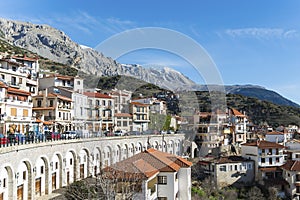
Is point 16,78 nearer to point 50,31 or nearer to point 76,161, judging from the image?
point 76,161

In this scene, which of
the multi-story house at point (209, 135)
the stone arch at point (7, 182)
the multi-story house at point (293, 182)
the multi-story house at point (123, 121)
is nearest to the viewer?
the stone arch at point (7, 182)

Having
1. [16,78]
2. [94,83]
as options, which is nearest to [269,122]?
[94,83]

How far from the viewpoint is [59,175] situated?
1828 centimetres

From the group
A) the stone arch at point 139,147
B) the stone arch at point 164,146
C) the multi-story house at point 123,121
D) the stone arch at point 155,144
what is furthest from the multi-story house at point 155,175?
the multi-story house at point 123,121

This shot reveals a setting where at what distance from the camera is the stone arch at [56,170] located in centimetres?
1736

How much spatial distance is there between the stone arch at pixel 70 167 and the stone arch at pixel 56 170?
0.45m

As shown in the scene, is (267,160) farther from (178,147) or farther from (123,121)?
(123,121)

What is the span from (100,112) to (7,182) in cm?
2249

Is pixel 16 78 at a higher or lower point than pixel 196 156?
higher

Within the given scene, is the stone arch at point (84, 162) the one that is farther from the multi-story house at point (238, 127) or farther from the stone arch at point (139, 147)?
the multi-story house at point (238, 127)

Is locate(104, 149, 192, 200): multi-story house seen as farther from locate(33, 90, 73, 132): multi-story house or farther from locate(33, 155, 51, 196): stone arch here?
locate(33, 90, 73, 132): multi-story house

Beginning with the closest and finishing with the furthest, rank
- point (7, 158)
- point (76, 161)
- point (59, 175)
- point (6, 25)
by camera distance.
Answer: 1. point (7, 158)
2. point (59, 175)
3. point (76, 161)
4. point (6, 25)

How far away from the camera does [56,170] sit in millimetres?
17938

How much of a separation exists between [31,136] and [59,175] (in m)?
4.28
